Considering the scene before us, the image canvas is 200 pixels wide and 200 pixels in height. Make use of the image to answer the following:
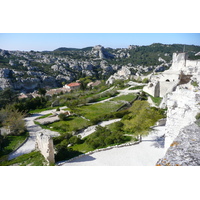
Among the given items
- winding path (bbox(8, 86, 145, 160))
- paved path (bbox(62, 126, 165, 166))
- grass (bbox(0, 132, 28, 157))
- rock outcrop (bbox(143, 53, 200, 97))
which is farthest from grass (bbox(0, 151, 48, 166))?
rock outcrop (bbox(143, 53, 200, 97))

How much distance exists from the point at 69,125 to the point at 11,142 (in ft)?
18.6

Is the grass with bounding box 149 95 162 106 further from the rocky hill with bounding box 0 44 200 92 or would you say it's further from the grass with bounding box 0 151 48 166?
the rocky hill with bounding box 0 44 200 92

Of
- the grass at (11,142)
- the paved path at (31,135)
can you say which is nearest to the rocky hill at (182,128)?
the paved path at (31,135)

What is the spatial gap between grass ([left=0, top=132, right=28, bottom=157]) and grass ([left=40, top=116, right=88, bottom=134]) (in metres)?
2.91

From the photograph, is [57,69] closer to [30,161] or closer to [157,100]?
[157,100]

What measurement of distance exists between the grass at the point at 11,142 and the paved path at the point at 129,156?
623cm

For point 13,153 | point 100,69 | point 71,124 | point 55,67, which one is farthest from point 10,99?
point 100,69

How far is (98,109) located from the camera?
72.1 feet

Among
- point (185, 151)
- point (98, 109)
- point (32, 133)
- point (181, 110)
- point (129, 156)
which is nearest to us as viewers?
point (185, 151)

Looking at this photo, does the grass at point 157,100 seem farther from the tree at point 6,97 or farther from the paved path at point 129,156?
the tree at point 6,97

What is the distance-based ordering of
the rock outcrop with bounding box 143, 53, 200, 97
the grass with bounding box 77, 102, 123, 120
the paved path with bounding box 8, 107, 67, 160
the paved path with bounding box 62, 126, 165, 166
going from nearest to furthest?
the paved path with bounding box 62, 126, 165, 166
the paved path with bounding box 8, 107, 67, 160
the rock outcrop with bounding box 143, 53, 200, 97
the grass with bounding box 77, 102, 123, 120

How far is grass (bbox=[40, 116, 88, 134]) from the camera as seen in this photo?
53.9ft

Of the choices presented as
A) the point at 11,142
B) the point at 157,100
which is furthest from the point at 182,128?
the point at 157,100

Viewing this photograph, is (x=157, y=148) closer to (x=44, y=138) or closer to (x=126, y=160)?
(x=126, y=160)
